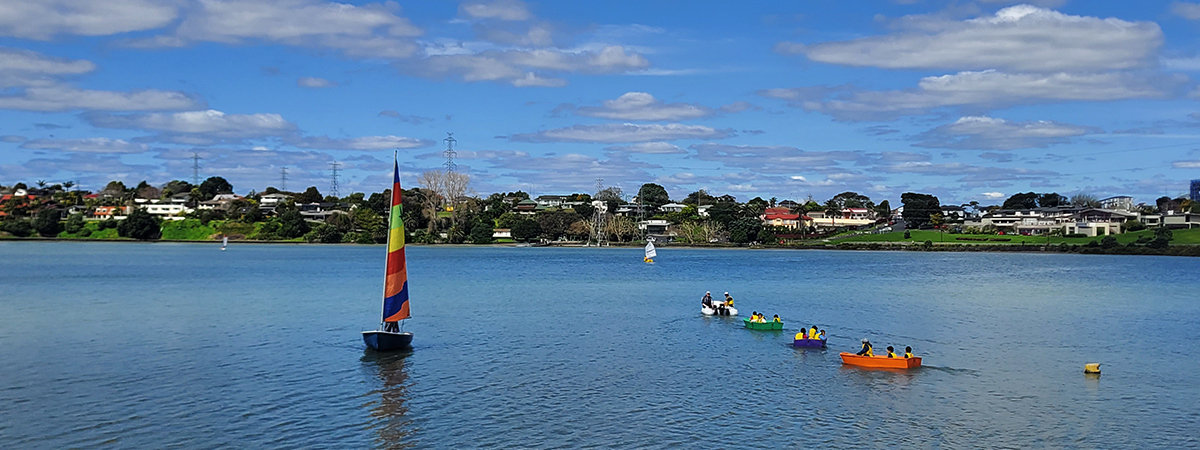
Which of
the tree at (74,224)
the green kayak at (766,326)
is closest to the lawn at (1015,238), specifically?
the green kayak at (766,326)

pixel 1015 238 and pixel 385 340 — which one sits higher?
pixel 1015 238

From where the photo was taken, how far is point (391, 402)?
26.0m

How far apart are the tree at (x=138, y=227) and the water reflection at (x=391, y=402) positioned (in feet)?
554

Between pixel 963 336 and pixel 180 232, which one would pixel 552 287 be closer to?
pixel 963 336

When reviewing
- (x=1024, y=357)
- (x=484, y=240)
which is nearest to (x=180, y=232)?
(x=484, y=240)

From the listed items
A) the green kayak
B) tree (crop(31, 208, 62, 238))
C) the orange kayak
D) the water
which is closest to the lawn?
the water

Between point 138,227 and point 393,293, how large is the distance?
170223 mm

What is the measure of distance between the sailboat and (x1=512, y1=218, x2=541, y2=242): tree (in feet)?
481

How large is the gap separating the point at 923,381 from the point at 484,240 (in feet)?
493

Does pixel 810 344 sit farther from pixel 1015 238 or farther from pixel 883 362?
pixel 1015 238

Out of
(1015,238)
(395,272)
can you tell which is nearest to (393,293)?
(395,272)

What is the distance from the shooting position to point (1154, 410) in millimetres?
26469

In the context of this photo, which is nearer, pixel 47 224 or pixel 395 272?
pixel 395 272

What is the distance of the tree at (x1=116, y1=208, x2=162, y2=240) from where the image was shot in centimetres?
18138
